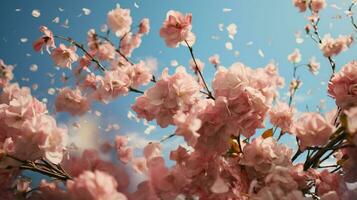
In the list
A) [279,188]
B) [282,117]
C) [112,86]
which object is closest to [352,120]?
[279,188]

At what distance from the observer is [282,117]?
4.64 feet

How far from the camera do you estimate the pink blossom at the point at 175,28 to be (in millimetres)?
1515

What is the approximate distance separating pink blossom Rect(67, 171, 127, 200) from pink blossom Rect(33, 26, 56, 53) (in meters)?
1.58

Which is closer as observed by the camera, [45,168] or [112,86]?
[45,168]

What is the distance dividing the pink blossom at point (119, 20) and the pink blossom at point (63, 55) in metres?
1.10

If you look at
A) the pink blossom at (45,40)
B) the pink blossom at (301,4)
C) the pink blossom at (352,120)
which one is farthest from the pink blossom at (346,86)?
the pink blossom at (301,4)

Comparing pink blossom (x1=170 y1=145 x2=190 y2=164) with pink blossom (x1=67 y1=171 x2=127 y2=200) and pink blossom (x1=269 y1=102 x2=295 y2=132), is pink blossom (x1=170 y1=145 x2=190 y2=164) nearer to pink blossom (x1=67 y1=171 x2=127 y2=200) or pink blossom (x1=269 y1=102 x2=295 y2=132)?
pink blossom (x1=67 y1=171 x2=127 y2=200)

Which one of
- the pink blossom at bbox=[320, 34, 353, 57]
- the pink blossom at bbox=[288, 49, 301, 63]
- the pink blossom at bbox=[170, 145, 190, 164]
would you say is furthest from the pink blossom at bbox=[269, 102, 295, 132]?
the pink blossom at bbox=[288, 49, 301, 63]

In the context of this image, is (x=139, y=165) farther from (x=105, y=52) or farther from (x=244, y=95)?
(x=105, y=52)

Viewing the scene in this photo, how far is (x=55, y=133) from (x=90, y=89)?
1358mm

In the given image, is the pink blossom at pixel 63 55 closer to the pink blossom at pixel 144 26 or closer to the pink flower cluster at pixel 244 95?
the pink flower cluster at pixel 244 95

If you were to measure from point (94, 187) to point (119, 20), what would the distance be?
299 cm

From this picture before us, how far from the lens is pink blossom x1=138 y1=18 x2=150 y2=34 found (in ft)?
13.1

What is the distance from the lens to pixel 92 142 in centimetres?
82
